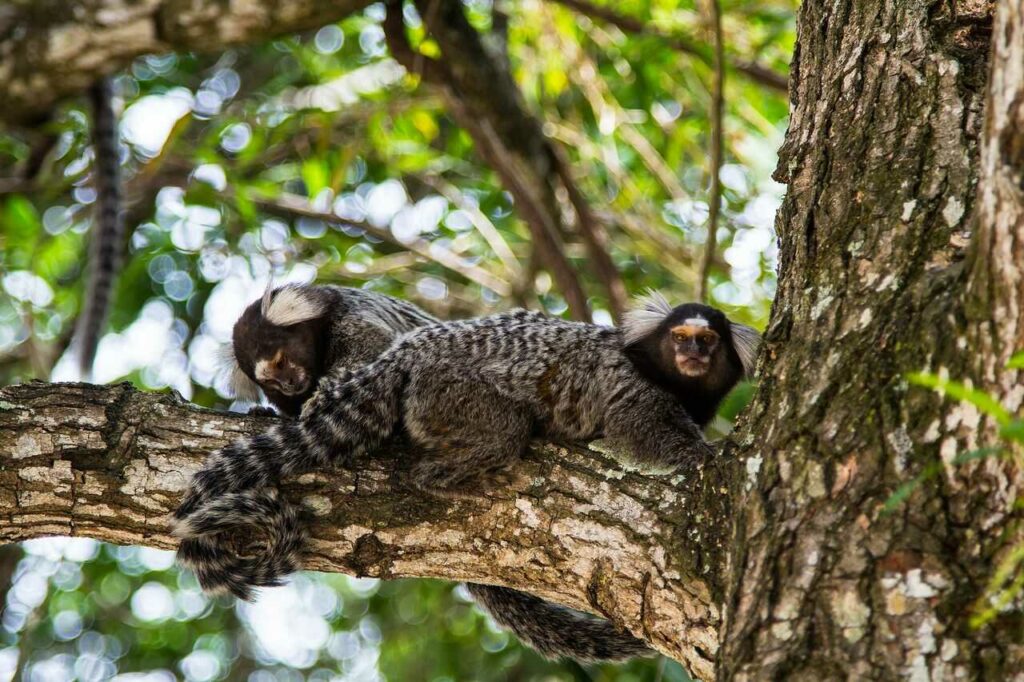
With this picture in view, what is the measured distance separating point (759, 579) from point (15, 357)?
4824 mm

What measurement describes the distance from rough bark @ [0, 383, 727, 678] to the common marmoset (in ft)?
0.30

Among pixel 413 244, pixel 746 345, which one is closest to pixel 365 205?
pixel 413 244

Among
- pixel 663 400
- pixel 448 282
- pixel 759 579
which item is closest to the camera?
pixel 759 579

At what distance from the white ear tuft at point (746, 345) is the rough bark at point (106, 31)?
1.98 metres

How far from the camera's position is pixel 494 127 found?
4.94m

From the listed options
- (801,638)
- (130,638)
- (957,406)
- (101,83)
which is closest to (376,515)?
(801,638)

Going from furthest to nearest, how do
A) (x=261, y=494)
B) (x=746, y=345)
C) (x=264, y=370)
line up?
(x=264, y=370) < (x=746, y=345) < (x=261, y=494)

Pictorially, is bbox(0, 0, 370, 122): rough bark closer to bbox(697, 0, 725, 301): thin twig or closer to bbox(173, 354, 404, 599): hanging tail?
bbox(697, 0, 725, 301): thin twig

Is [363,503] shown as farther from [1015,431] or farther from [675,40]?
[675,40]

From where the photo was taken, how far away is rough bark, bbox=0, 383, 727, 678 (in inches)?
100

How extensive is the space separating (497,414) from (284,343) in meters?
1.07

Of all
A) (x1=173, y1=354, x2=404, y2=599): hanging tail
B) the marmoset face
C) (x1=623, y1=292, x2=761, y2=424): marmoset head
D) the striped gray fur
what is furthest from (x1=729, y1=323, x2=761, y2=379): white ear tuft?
the striped gray fur

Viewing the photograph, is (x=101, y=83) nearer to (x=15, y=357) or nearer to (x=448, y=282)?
(x=15, y=357)

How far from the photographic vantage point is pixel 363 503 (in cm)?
277
